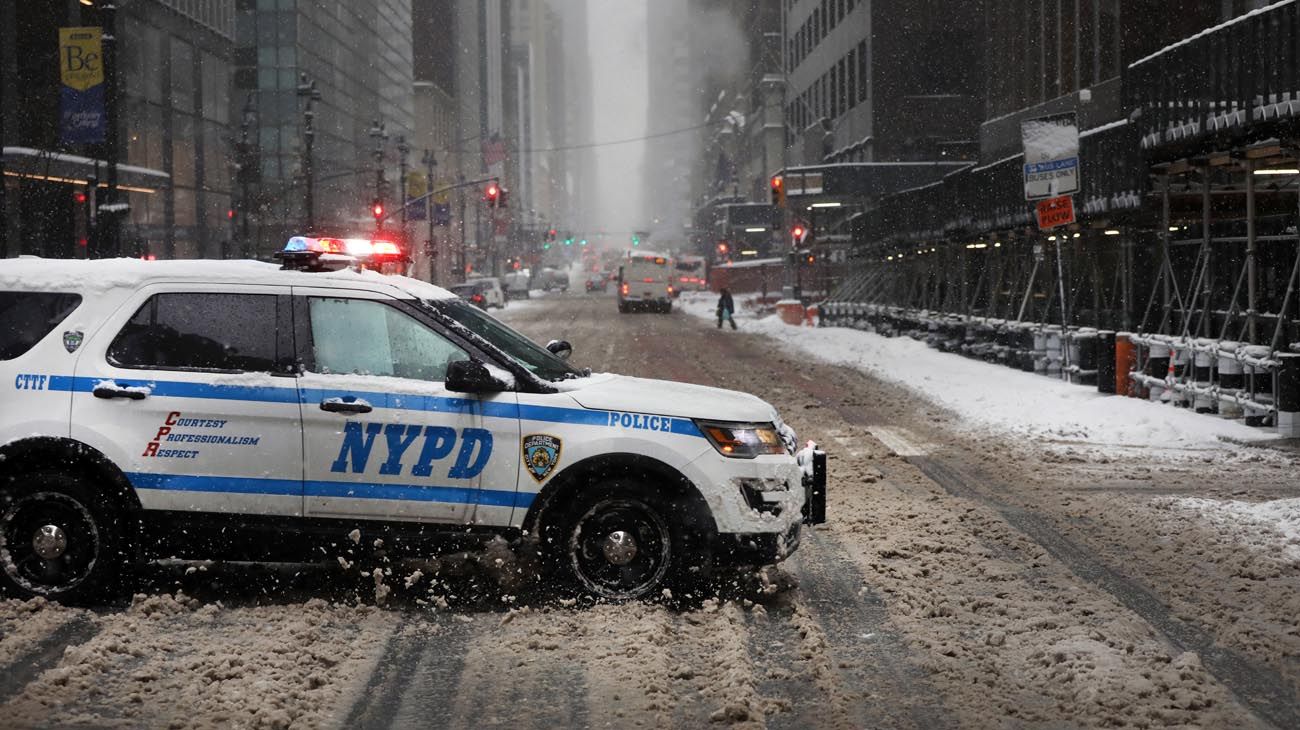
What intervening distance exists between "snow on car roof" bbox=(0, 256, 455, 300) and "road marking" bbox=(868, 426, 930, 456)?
7741 millimetres

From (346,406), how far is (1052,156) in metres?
15.4

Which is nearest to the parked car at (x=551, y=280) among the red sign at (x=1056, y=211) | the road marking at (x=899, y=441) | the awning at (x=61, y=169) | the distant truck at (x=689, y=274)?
the distant truck at (x=689, y=274)

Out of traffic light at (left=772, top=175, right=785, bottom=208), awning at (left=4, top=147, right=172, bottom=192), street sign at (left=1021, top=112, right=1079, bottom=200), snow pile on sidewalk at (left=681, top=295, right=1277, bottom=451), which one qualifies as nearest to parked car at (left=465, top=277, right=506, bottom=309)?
awning at (left=4, top=147, right=172, bottom=192)

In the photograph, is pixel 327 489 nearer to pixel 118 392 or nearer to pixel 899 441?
pixel 118 392

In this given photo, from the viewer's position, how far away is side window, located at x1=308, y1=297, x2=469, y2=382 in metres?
7.26

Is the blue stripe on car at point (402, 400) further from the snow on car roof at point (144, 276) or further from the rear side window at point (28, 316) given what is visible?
the snow on car roof at point (144, 276)

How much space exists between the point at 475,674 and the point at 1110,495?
22.2 feet

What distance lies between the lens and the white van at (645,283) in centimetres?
6556

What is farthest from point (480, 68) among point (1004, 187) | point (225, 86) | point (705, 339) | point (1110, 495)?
point (1110, 495)

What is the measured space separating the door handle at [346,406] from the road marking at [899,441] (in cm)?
790

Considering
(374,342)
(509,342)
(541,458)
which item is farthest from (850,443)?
(374,342)

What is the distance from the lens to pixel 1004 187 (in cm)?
2692

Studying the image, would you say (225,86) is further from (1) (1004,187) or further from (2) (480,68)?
(2) (480,68)

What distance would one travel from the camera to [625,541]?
715cm
